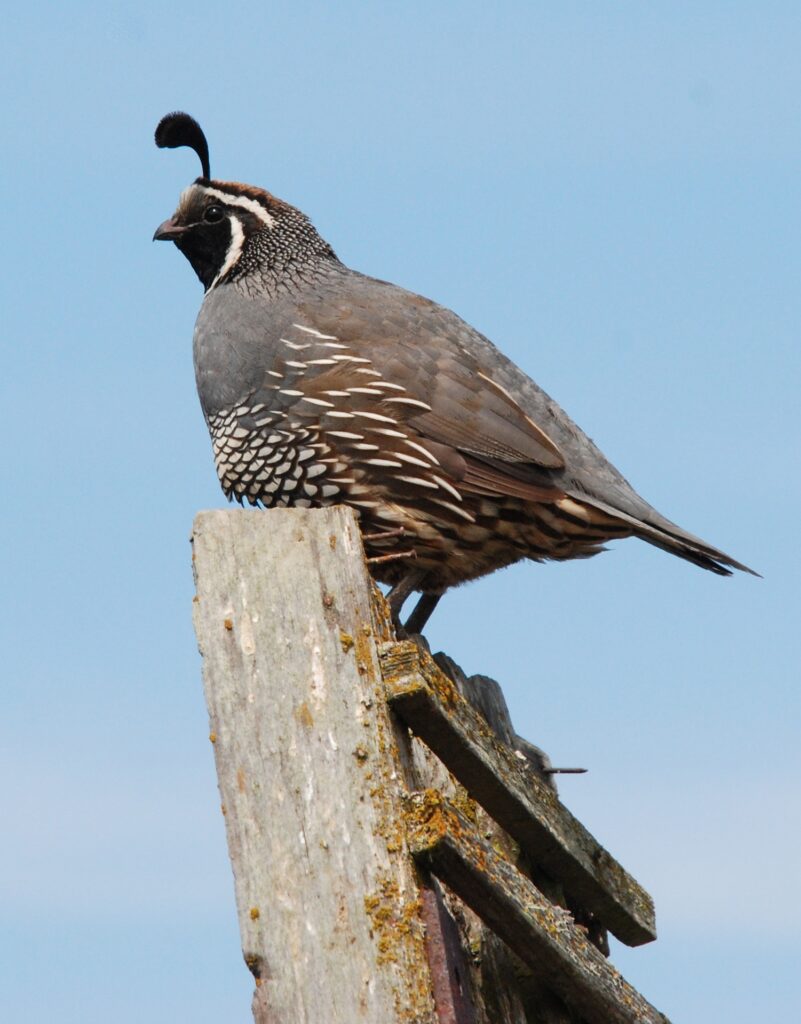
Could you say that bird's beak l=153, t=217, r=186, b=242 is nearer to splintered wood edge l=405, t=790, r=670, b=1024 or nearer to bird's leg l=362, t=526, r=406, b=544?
bird's leg l=362, t=526, r=406, b=544

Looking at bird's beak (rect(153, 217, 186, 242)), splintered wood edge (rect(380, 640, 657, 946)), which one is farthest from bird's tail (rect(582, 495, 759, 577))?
bird's beak (rect(153, 217, 186, 242))

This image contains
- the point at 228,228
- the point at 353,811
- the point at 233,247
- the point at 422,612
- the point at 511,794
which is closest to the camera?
the point at 353,811

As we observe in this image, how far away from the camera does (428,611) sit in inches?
281

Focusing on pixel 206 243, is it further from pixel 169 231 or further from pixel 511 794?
pixel 511 794

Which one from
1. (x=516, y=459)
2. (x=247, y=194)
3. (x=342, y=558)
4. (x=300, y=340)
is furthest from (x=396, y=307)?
(x=342, y=558)

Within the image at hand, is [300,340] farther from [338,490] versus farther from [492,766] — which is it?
[492,766]

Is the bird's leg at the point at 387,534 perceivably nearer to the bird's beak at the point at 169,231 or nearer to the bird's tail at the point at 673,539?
the bird's tail at the point at 673,539

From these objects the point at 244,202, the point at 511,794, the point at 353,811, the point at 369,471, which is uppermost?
the point at 244,202

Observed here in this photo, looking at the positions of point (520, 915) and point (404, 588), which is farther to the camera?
point (404, 588)

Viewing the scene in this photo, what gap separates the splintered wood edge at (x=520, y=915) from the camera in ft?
12.0

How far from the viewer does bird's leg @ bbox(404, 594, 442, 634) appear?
7.11 m

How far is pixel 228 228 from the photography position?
27.2 feet

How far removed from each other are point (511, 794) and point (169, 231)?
487 centimetres

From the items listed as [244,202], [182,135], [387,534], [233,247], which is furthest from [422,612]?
[182,135]
